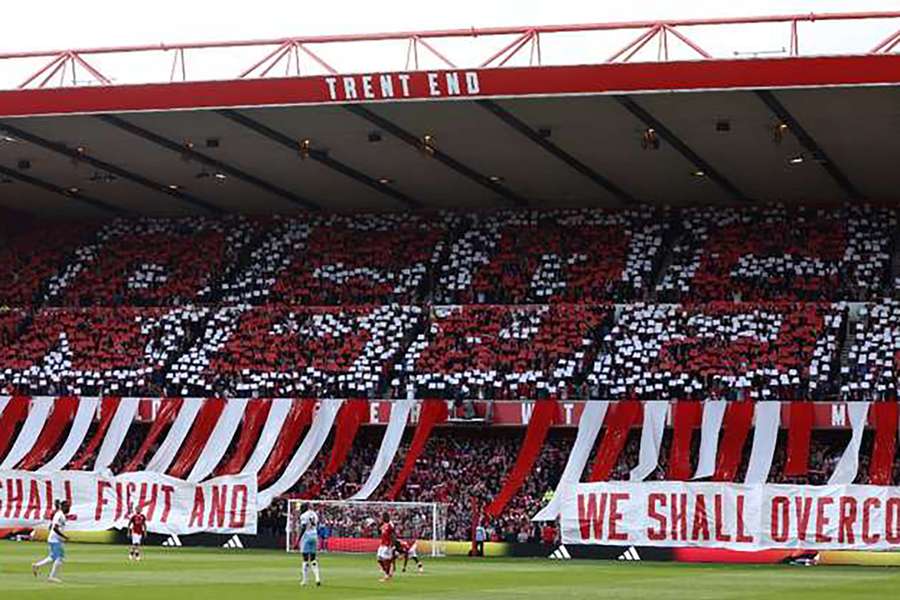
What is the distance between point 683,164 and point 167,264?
20.8 m

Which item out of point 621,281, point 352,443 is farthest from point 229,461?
point 621,281

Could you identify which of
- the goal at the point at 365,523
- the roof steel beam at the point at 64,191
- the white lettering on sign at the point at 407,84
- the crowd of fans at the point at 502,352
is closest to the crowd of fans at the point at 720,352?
the crowd of fans at the point at 502,352

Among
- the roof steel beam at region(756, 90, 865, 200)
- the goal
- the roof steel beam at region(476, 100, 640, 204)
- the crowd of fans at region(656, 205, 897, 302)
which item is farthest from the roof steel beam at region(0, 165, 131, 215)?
the roof steel beam at region(756, 90, 865, 200)

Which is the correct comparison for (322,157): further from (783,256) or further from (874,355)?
(874,355)

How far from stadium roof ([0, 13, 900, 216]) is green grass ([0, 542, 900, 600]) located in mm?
12756

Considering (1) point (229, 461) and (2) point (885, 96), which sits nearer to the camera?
(2) point (885, 96)

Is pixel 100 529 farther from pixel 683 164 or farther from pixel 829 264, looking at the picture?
pixel 829 264

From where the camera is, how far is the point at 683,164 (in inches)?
2239

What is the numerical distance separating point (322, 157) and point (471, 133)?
6.28 metres

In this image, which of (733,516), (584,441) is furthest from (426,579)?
(584,441)

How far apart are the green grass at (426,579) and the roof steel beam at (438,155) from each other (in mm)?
13277

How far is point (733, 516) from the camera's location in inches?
1799

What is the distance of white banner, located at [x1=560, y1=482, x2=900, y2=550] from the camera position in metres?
44.5

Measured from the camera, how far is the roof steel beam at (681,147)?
163 feet
